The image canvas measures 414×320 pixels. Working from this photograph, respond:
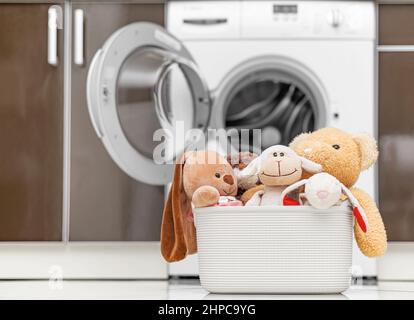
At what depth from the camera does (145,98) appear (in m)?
2.29

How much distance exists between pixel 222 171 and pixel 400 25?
4.04ft

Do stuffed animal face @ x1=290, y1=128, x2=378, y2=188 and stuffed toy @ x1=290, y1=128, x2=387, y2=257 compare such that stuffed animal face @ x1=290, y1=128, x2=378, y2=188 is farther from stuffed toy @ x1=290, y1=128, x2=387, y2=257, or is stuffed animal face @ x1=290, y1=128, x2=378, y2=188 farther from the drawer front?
the drawer front

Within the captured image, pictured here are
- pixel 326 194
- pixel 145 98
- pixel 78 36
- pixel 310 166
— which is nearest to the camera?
pixel 326 194

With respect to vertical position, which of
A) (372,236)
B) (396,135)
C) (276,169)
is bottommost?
(372,236)

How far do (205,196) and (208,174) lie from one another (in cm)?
12

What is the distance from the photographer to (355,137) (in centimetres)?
138

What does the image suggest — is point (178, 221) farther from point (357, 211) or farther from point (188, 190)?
point (357, 211)

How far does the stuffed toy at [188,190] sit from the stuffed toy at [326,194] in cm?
17

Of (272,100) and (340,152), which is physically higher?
(272,100)

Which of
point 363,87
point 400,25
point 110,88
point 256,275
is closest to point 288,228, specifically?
point 256,275

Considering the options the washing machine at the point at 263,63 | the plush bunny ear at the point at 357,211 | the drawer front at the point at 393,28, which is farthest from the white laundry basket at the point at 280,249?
the drawer front at the point at 393,28

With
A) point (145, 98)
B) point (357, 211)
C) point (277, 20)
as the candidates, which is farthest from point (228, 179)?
point (277, 20)
